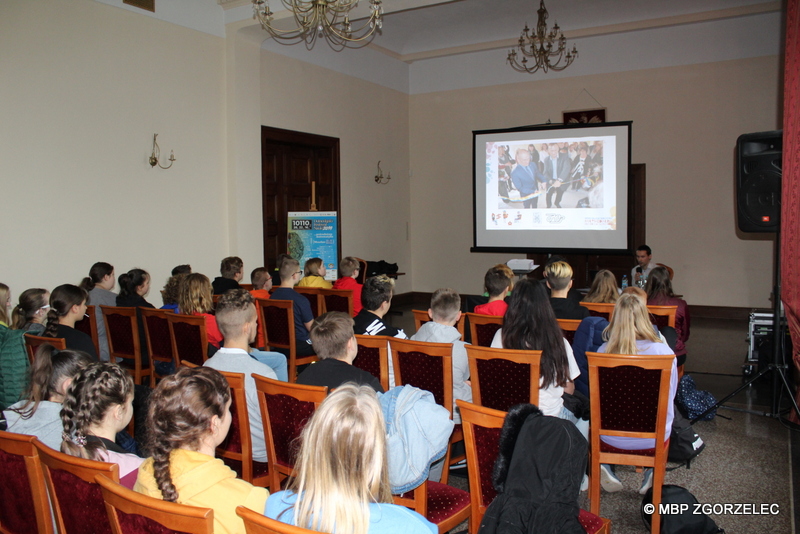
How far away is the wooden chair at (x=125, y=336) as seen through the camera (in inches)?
176

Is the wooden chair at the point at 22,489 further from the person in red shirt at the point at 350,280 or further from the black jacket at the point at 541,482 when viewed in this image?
the person in red shirt at the point at 350,280

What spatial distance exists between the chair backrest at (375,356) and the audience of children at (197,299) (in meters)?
1.33

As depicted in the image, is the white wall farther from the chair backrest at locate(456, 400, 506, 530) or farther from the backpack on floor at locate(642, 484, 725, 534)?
the backpack on floor at locate(642, 484, 725, 534)

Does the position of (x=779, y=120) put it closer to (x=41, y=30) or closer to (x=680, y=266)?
(x=680, y=266)

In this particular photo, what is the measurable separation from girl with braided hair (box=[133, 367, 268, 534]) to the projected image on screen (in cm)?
717

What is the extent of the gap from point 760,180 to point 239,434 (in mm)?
4080

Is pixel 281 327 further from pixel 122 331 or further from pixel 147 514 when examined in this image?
pixel 147 514

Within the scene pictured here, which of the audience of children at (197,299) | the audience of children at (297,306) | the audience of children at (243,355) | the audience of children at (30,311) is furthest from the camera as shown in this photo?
the audience of children at (297,306)

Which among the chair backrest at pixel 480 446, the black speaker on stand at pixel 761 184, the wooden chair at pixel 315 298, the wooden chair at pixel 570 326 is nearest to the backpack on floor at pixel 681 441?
the wooden chair at pixel 570 326

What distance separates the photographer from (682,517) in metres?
2.58

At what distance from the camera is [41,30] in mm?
5516

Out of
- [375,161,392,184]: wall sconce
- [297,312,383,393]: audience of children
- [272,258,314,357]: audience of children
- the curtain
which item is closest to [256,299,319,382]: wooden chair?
[272,258,314,357]: audience of children

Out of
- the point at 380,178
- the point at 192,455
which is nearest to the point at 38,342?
the point at 192,455

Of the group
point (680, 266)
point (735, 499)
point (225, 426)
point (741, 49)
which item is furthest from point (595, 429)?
point (741, 49)
